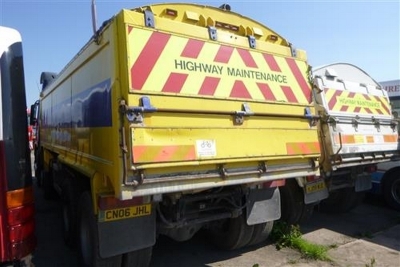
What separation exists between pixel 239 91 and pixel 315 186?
2.33m

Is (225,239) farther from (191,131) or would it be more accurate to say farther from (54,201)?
(54,201)

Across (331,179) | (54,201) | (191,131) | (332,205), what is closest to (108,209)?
(191,131)

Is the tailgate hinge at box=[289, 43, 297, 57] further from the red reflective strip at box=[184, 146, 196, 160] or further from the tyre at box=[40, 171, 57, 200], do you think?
the tyre at box=[40, 171, 57, 200]

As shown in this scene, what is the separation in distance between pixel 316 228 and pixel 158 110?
4063 mm

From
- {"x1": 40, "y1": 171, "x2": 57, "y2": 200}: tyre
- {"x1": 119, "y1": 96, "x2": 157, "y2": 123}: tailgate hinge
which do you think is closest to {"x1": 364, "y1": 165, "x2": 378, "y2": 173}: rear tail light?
{"x1": 119, "y1": 96, "x2": 157, "y2": 123}: tailgate hinge

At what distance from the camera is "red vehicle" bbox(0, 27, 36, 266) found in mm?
2955

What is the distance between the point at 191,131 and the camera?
3.27 meters

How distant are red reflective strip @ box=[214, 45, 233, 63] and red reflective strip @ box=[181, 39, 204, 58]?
20 centimetres

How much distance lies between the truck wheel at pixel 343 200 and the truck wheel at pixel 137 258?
13.2 feet

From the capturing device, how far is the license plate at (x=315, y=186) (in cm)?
517

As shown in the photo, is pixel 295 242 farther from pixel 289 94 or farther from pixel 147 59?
pixel 147 59

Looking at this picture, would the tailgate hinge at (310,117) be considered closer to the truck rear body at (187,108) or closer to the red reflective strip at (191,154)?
the truck rear body at (187,108)

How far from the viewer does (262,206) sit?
4.32 m

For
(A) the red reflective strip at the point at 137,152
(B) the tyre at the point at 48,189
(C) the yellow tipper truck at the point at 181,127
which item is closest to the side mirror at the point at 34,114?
(B) the tyre at the point at 48,189
